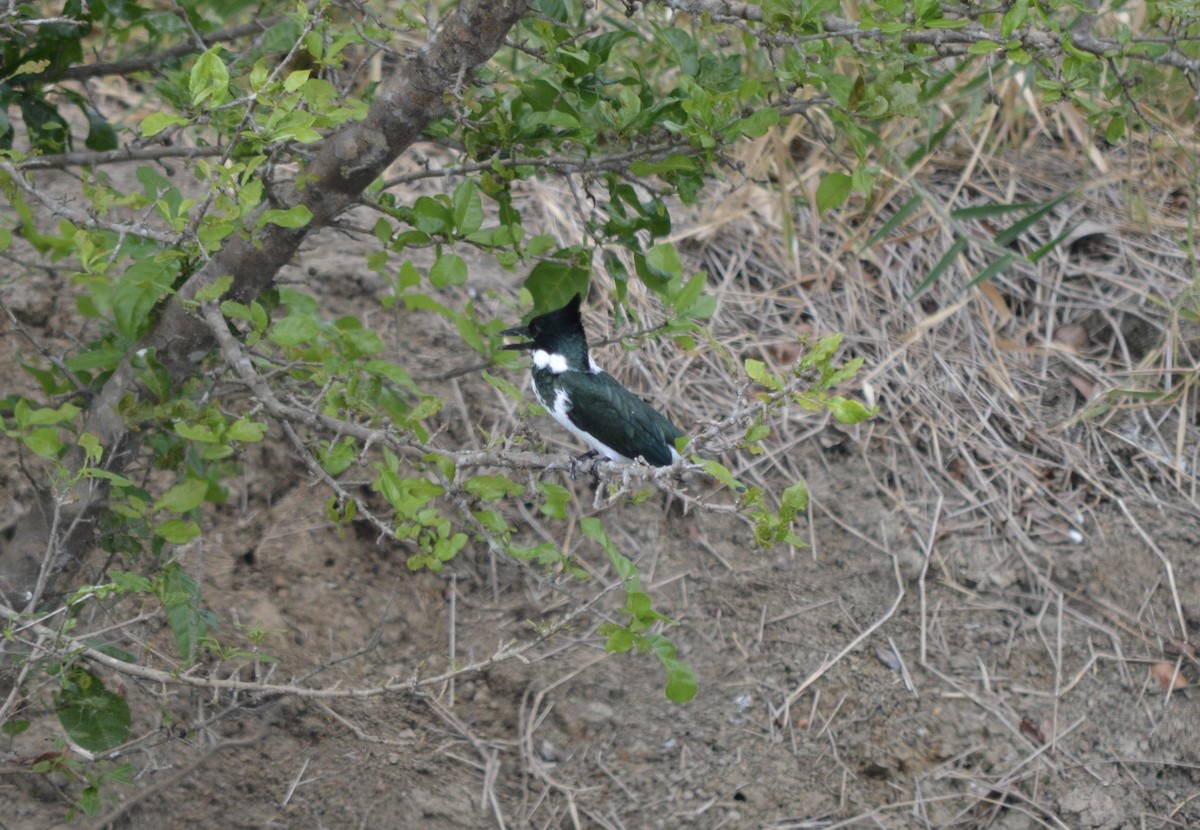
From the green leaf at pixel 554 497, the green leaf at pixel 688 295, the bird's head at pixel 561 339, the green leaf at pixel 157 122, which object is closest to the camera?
the green leaf at pixel 157 122

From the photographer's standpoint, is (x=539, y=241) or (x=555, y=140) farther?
(x=539, y=241)

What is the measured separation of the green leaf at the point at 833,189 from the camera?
2314mm

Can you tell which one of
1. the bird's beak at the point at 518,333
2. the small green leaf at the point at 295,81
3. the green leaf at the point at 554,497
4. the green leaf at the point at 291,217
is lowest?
the bird's beak at the point at 518,333

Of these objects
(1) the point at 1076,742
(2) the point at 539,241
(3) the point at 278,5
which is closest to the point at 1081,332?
(1) the point at 1076,742

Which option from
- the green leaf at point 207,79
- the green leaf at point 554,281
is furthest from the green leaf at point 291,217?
the green leaf at point 554,281

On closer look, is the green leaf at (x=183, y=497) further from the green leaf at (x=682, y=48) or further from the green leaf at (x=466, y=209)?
the green leaf at (x=682, y=48)

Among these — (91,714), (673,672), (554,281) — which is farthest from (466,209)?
(91,714)

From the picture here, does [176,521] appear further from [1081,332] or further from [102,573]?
[1081,332]

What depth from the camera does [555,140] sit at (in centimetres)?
248

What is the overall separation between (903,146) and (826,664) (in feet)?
7.72

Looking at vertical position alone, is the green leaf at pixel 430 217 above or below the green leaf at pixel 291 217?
below

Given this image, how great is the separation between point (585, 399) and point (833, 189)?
1317 millimetres

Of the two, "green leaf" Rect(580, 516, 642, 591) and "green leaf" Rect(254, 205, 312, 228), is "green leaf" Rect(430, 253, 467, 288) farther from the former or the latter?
"green leaf" Rect(580, 516, 642, 591)

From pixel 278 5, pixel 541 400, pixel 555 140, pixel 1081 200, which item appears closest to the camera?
pixel 555 140
